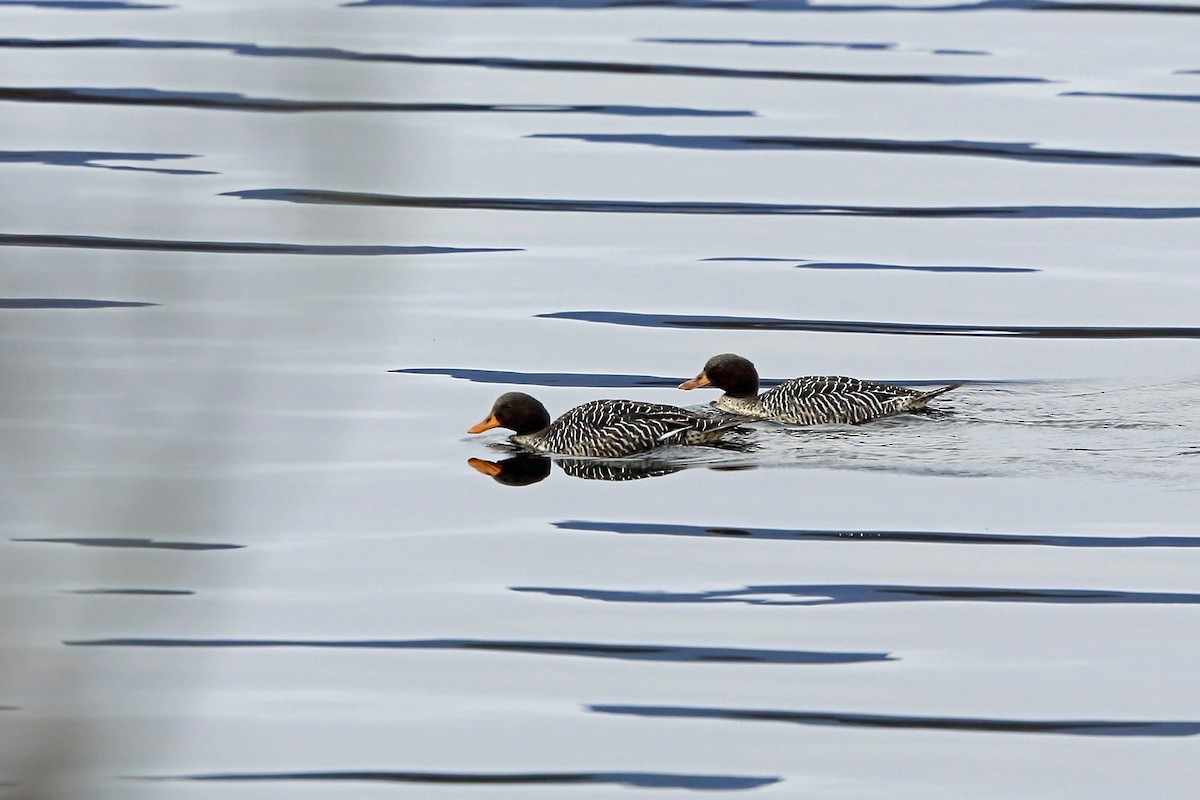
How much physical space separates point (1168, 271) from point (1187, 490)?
483 centimetres

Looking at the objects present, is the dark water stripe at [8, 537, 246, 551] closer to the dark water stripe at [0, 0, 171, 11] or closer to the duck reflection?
the duck reflection

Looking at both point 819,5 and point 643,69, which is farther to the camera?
point 819,5

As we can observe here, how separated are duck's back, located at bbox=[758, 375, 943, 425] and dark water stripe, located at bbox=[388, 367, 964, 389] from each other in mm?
915

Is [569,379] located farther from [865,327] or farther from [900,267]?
[900,267]

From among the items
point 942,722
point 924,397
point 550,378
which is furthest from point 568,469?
point 942,722

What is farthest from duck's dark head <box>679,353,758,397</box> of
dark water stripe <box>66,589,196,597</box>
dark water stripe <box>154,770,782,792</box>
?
dark water stripe <box>66,589,196,597</box>

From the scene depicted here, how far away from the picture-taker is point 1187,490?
8.55m

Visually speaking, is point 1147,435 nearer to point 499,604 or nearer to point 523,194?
point 499,604

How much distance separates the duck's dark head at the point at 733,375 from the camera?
1011cm

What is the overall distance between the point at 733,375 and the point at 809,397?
54 centimetres

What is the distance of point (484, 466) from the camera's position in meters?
9.37

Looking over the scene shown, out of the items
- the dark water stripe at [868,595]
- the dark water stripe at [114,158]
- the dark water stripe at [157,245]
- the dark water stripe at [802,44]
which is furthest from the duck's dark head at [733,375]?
the dark water stripe at [802,44]

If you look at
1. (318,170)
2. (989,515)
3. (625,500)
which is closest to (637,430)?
(625,500)

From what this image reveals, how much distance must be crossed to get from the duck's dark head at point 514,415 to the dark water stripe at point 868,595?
235 centimetres
